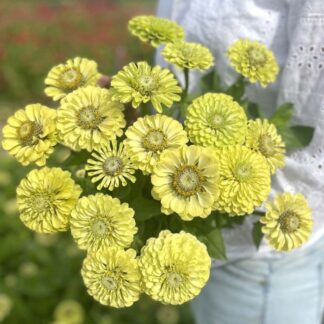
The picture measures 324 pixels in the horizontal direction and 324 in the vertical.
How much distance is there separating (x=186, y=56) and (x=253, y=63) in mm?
105

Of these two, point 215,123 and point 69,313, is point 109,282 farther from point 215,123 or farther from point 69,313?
point 69,313

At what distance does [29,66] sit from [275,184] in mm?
3114

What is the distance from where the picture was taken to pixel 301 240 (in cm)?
71

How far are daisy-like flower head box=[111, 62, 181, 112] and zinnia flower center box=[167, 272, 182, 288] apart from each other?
0.19 meters

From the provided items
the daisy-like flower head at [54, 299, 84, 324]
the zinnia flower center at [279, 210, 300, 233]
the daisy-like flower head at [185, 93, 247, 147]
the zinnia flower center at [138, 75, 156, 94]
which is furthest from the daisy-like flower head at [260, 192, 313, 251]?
the daisy-like flower head at [54, 299, 84, 324]

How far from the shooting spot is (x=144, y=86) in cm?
65

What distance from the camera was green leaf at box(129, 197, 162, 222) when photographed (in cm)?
68

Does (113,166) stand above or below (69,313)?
above

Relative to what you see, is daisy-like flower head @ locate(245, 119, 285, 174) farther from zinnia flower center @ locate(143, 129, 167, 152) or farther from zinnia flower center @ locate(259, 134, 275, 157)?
zinnia flower center @ locate(143, 129, 167, 152)

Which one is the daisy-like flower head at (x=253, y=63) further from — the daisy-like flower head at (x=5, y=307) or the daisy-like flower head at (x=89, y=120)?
the daisy-like flower head at (x=5, y=307)

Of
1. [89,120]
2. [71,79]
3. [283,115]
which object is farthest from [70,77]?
[283,115]

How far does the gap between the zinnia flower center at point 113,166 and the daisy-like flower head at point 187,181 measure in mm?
46

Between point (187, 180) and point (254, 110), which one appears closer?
point (187, 180)

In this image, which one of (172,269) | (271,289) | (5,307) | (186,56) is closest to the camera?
(172,269)
